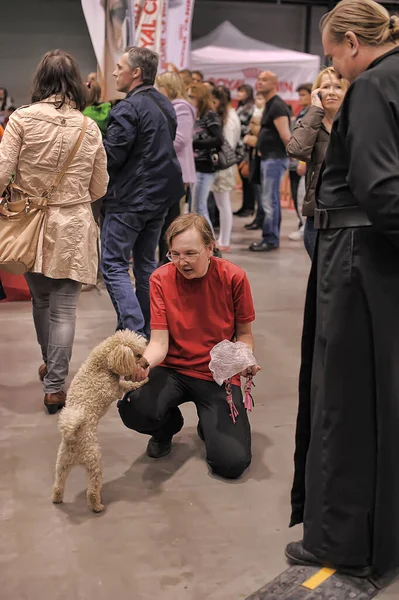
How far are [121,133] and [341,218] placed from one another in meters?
2.24

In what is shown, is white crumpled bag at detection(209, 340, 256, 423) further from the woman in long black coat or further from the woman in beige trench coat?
the woman in beige trench coat

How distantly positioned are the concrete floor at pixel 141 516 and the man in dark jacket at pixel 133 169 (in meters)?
0.72

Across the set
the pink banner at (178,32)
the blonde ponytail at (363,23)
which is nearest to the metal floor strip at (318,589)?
the blonde ponytail at (363,23)

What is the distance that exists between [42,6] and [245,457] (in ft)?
48.1

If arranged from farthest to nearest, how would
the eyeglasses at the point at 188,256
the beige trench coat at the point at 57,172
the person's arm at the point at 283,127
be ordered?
the person's arm at the point at 283,127
the beige trench coat at the point at 57,172
the eyeglasses at the point at 188,256

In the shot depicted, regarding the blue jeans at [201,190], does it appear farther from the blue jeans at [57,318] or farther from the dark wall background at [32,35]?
the dark wall background at [32,35]

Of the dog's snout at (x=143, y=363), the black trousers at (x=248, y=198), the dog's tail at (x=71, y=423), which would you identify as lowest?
the black trousers at (x=248, y=198)

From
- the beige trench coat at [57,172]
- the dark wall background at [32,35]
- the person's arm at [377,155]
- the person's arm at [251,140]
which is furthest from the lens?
the dark wall background at [32,35]

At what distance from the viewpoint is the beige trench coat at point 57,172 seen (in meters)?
3.11

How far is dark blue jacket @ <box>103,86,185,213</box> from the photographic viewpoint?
12.9ft

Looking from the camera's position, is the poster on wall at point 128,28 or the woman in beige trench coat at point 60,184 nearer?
the woman in beige trench coat at point 60,184

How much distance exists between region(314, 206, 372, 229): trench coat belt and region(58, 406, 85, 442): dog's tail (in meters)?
1.11

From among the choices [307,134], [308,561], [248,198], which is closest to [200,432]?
[308,561]

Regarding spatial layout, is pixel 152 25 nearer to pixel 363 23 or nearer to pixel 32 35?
pixel 363 23
